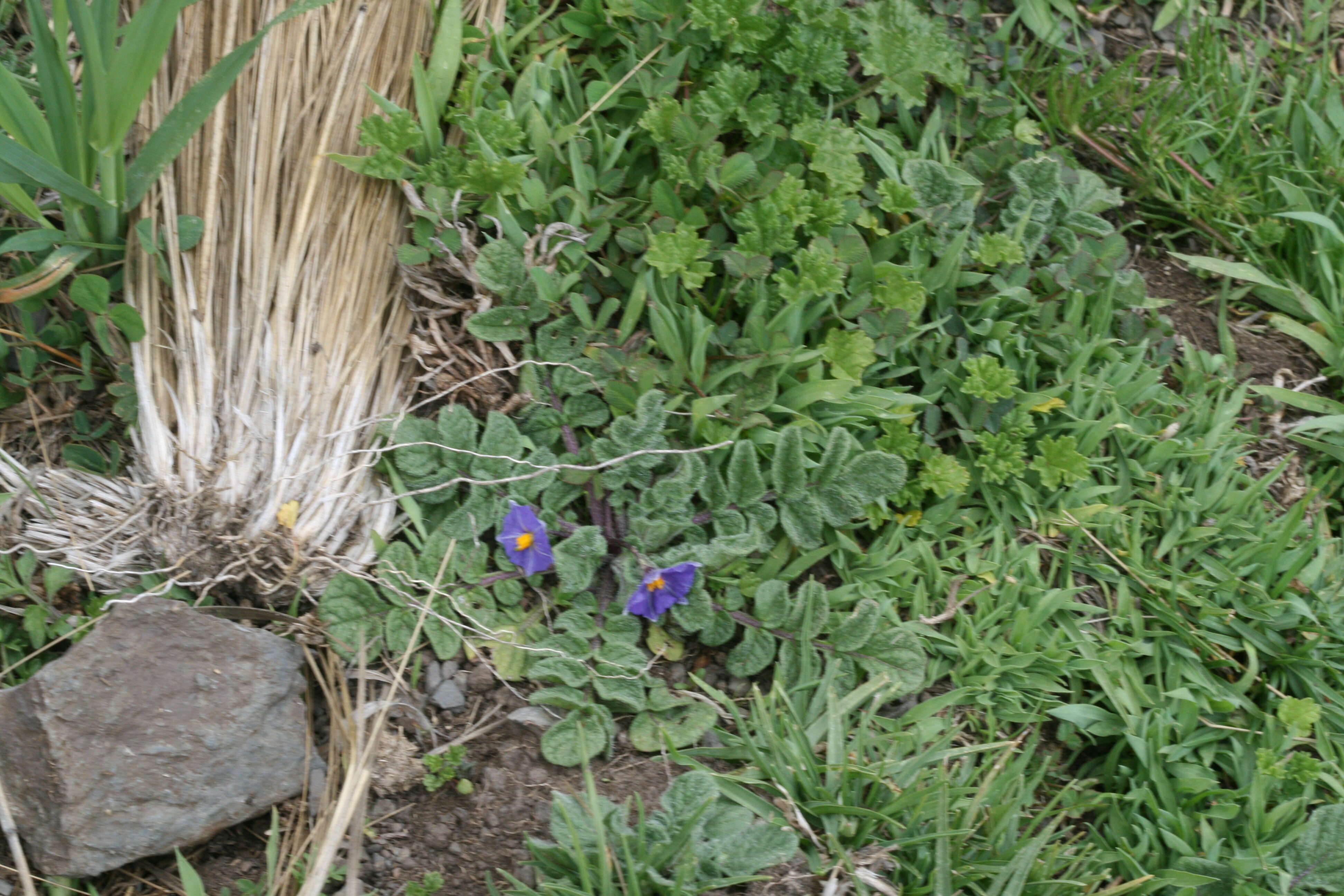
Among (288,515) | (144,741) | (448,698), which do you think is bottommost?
(448,698)

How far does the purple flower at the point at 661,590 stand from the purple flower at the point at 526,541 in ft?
0.67

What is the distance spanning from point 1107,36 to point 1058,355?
1.18m

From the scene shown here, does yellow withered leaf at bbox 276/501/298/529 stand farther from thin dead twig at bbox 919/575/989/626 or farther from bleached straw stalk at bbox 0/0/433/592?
thin dead twig at bbox 919/575/989/626

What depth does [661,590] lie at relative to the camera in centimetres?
202

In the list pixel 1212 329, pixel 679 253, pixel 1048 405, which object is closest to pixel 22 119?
pixel 679 253

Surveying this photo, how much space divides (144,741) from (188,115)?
4.00ft

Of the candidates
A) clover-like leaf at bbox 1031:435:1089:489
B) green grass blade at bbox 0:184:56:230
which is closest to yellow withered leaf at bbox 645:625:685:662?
clover-like leaf at bbox 1031:435:1089:489

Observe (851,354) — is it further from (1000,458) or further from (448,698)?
(448,698)

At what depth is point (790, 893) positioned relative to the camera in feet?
5.64

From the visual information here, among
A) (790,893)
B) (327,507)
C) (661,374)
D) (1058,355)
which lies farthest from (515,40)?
(790,893)

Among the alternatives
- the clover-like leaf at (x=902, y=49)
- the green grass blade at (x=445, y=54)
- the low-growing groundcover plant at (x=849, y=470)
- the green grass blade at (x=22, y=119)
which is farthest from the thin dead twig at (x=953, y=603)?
the green grass blade at (x=22, y=119)

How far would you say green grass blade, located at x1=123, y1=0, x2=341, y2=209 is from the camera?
1.92 metres

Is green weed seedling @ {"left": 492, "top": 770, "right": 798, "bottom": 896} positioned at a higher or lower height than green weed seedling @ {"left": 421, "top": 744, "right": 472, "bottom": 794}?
higher

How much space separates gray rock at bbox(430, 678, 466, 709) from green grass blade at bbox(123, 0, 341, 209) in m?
1.20
